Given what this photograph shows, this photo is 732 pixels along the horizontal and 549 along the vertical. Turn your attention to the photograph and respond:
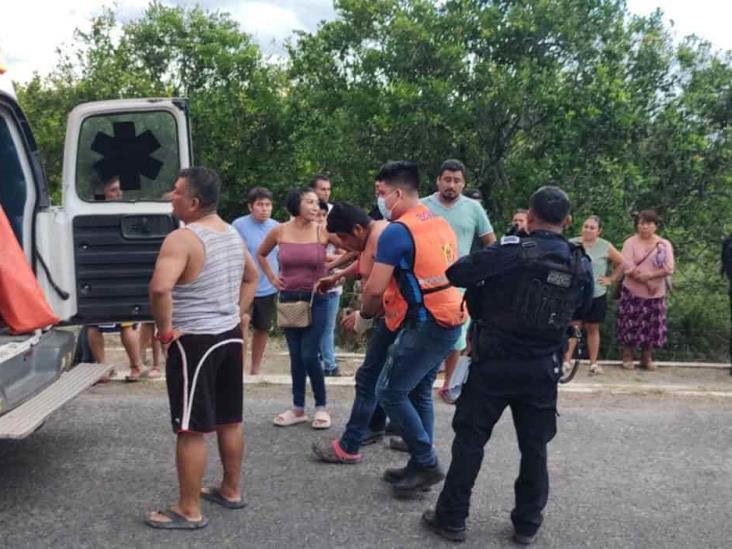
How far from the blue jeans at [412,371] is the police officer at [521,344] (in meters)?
0.39

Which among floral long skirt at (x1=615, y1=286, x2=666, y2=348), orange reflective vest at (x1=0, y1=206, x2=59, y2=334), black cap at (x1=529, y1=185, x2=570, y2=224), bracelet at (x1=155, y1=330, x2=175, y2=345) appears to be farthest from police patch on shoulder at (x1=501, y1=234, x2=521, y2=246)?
floral long skirt at (x1=615, y1=286, x2=666, y2=348)

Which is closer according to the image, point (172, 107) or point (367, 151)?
point (172, 107)

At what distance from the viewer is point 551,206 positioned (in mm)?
3502

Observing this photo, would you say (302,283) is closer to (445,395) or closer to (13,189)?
(445,395)

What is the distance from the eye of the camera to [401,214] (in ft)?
13.3

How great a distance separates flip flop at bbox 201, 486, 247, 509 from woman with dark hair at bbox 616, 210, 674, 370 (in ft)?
15.6

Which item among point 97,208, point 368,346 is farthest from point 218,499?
point 97,208

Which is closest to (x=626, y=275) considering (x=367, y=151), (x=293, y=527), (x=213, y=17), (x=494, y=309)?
(x=367, y=151)

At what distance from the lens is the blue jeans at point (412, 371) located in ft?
13.1

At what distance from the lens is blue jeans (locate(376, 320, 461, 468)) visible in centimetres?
400

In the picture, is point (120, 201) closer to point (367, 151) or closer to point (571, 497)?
point (571, 497)

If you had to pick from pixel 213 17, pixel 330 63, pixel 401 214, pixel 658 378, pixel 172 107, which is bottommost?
pixel 658 378

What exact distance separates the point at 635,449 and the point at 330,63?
675 cm

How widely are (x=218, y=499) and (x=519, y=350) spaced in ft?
5.82
